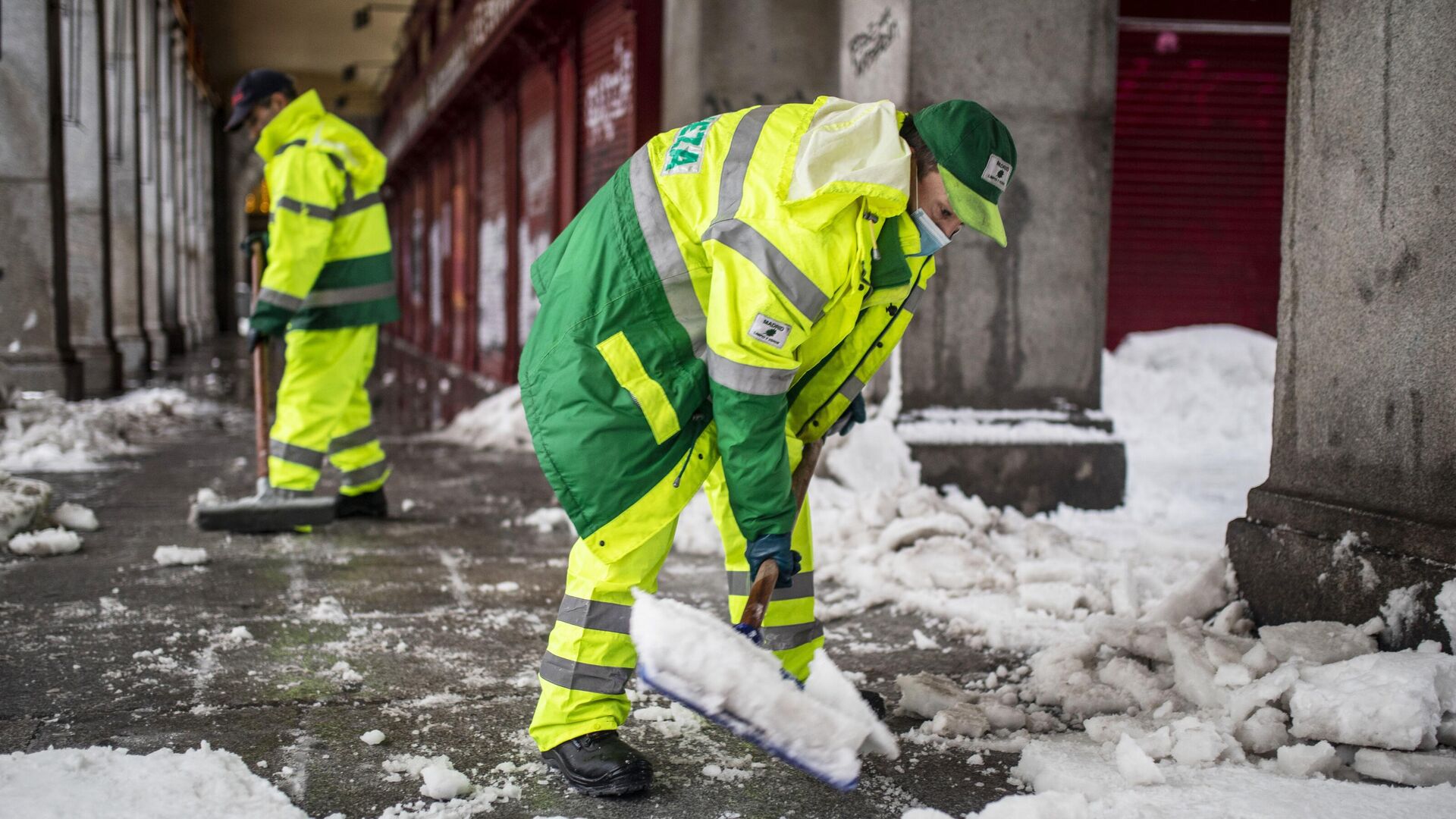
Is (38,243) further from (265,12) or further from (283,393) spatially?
(265,12)

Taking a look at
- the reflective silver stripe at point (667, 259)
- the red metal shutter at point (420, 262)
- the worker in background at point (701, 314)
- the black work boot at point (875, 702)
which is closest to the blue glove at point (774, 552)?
the worker in background at point (701, 314)

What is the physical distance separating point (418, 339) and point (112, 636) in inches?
911

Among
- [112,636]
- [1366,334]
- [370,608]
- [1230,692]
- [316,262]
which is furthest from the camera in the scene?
[316,262]

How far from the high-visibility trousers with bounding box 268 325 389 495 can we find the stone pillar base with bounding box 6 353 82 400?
587cm

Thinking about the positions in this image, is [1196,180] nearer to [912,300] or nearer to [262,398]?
[262,398]

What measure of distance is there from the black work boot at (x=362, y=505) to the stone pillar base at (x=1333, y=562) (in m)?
3.97

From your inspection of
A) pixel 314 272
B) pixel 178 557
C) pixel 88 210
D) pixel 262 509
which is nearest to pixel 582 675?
pixel 178 557

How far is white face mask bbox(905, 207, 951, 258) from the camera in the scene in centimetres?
261

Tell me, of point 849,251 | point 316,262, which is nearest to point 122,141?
point 316,262

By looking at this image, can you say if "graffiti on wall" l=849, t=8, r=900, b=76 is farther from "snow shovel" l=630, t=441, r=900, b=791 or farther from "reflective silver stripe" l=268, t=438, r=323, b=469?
"snow shovel" l=630, t=441, r=900, b=791

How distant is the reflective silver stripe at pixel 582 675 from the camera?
264 centimetres

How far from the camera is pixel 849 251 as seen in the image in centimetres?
243

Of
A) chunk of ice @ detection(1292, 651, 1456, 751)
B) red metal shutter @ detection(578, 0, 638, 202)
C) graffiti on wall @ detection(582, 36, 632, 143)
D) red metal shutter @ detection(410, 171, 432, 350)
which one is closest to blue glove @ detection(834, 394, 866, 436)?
chunk of ice @ detection(1292, 651, 1456, 751)

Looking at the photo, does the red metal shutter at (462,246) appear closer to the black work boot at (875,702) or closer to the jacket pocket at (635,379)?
the black work boot at (875,702)
